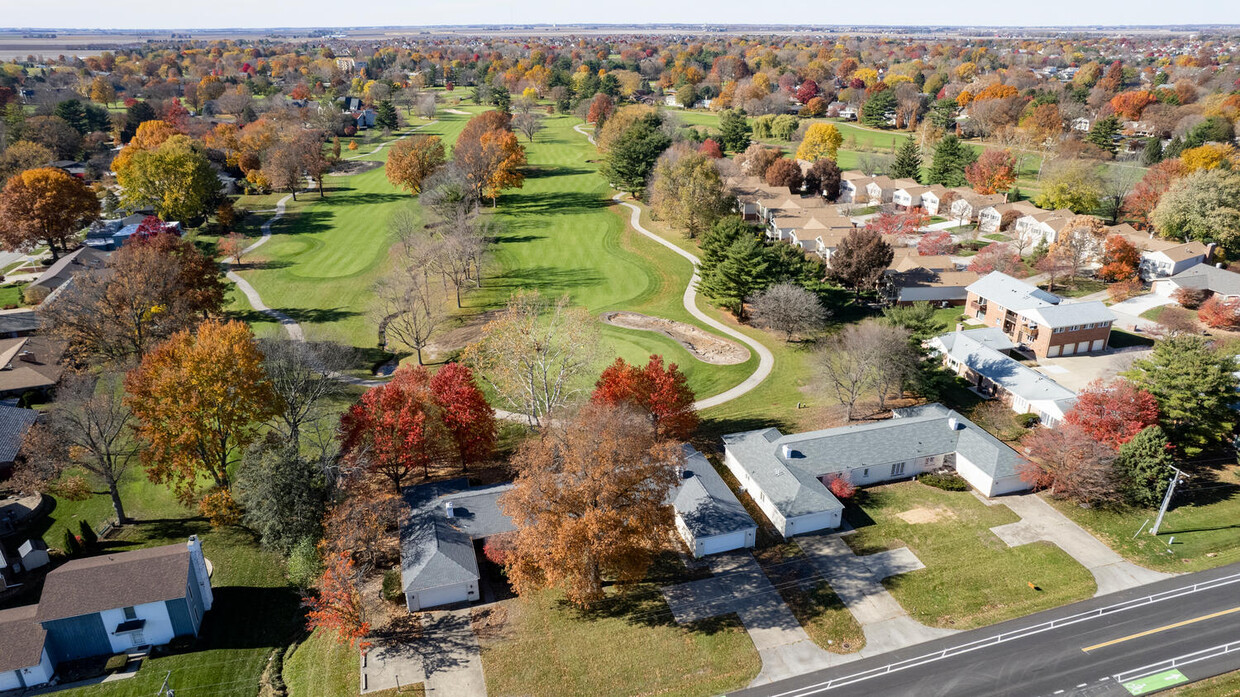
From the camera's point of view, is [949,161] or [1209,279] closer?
[1209,279]

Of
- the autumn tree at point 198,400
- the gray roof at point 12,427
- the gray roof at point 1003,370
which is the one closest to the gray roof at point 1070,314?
the gray roof at point 1003,370

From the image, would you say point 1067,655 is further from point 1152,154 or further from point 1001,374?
point 1152,154

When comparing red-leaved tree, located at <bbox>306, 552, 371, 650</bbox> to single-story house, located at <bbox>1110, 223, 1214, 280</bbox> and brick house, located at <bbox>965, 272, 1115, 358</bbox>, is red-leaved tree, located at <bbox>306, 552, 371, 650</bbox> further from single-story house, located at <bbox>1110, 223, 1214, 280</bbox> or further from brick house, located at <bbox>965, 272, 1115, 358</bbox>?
single-story house, located at <bbox>1110, 223, 1214, 280</bbox>

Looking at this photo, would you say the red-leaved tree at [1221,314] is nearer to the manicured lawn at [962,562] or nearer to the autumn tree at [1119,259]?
the autumn tree at [1119,259]

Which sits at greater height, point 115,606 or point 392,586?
point 115,606

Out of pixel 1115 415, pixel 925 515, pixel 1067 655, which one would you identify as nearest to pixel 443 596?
pixel 925 515

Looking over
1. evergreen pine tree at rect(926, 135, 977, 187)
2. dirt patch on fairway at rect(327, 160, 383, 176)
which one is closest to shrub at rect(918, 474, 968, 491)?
evergreen pine tree at rect(926, 135, 977, 187)
